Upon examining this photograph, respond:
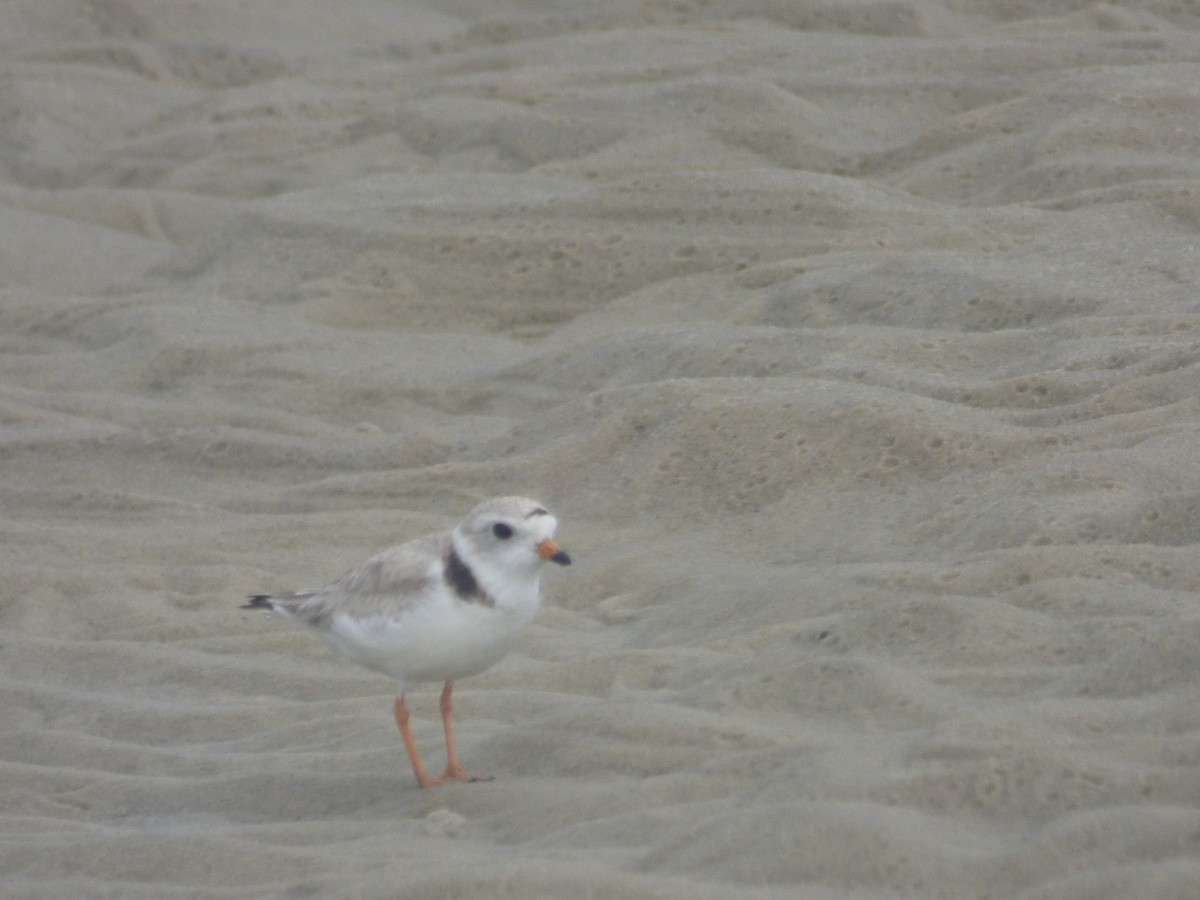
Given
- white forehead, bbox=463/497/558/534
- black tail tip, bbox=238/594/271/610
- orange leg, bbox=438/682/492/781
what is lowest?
orange leg, bbox=438/682/492/781

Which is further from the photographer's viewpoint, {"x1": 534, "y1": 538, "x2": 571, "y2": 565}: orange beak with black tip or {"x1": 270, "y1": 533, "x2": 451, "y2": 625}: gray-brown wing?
{"x1": 270, "y1": 533, "x2": 451, "y2": 625}: gray-brown wing

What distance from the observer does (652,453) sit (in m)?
6.36

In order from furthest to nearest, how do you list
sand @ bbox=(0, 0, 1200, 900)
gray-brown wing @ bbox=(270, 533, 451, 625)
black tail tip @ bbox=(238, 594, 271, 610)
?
black tail tip @ bbox=(238, 594, 271, 610), gray-brown wing @ bbox=(270, 533, 451, 625), sand @ bbox=(0, 0, 1200, 900)

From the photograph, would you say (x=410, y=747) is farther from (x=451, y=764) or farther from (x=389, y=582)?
(x=389, y=582)

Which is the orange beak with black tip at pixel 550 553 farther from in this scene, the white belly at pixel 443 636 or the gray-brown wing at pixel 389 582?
the gray-brown wing at pixel 389 582

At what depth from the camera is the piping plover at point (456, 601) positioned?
4367 mm

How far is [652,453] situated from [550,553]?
2.06 m

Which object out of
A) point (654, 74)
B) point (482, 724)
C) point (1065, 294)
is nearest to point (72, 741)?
point (482, 724)

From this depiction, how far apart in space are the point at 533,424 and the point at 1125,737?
3.65 metres

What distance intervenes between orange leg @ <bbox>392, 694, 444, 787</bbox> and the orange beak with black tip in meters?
0.57

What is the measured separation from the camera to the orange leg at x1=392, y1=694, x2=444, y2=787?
437 cm

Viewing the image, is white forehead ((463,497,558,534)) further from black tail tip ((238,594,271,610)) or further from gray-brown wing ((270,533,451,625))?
black tail tip ((238,594,271,610))

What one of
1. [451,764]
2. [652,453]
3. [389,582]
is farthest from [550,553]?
[652,453]

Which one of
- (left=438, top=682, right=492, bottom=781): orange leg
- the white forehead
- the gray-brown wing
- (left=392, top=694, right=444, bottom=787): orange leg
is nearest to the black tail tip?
the gray-brown wing
